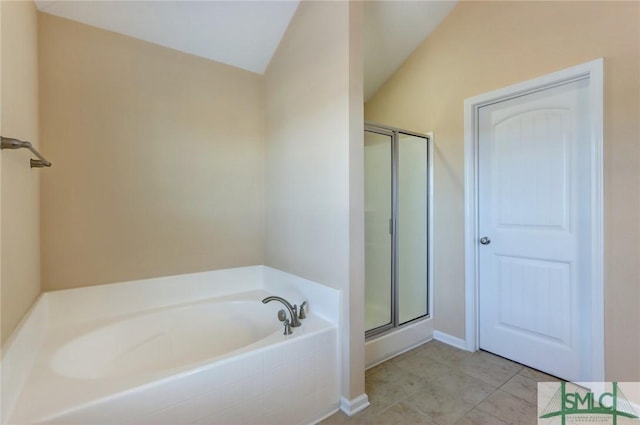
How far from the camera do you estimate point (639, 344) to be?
158 cm

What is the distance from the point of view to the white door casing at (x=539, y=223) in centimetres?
182

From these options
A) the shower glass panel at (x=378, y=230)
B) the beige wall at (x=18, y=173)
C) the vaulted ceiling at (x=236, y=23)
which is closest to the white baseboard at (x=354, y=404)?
the shower glass panel at (x=378, y=230)

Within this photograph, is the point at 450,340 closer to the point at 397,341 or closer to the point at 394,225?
the point at 397,341

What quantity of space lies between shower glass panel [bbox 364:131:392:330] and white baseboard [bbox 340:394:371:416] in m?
0.58

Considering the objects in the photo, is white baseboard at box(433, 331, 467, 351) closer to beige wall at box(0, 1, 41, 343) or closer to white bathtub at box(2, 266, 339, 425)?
white bathtub at box(2, 266, 339, 425)

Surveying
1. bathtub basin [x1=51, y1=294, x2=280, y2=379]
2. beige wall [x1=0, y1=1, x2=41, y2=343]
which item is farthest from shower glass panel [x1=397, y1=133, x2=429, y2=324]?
beige wall [x1=0, y1=1, x2=41, y2=343]

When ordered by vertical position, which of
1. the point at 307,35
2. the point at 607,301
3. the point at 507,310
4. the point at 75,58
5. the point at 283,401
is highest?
the point at 307,35

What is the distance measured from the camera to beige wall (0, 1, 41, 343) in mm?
1142

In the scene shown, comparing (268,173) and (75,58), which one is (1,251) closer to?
(75,58)

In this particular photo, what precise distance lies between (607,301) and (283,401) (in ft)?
6.15

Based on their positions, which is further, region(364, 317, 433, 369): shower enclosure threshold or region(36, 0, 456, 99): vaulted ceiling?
region(364, 317, 433, 369): shower enclosure threshold

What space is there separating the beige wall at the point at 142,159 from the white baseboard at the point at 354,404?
128 centimetres

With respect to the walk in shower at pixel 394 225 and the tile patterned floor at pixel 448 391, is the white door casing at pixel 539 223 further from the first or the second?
the walk in shower at pixel 394 225

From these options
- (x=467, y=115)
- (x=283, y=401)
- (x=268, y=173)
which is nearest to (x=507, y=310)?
(x=467, y=115)
